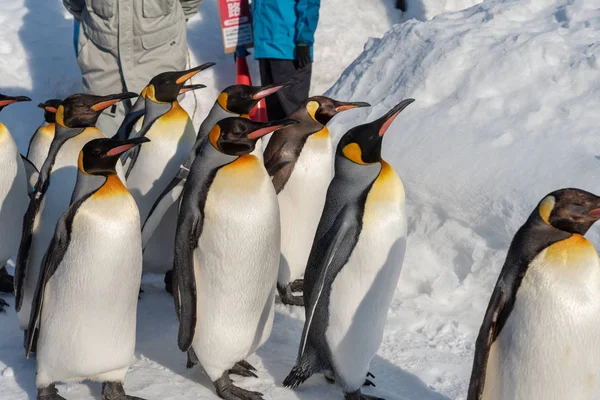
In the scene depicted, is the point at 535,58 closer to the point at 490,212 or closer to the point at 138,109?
the point at 490,212

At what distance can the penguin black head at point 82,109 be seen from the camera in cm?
393

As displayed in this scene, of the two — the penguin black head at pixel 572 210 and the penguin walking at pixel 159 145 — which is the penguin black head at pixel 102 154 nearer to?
the penguin walking at pixel 159 145

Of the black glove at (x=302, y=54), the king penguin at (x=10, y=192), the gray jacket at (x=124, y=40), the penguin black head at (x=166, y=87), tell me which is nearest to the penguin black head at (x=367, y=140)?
the penguin black head at (x=166, y=87)

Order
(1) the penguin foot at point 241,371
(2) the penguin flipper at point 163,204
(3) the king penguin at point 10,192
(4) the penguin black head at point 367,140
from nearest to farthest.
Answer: (4) the penguin black head at point 367,140
(1) the penguin foot at point 241,371
(2) the penguin flipper at point 163,204
(3) the king penguin at point 10,192

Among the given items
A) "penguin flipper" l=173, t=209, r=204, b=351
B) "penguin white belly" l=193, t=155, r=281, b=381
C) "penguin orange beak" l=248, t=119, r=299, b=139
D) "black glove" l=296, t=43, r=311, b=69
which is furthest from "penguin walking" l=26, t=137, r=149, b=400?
"black glove" l=296, t=43, r=311, b=69

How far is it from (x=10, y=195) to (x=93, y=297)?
1.32 meters

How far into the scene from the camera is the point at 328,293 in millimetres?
3309

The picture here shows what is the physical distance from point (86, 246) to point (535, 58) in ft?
9.87

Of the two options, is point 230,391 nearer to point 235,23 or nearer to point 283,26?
point 283,26

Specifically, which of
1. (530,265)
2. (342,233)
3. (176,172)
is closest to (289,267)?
(176,172)

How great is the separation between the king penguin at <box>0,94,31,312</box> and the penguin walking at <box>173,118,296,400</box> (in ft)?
4.13

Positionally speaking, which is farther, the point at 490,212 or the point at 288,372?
the point at 490,212

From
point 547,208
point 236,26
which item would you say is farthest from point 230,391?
point 236,26

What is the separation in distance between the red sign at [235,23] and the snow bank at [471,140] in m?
1.26
